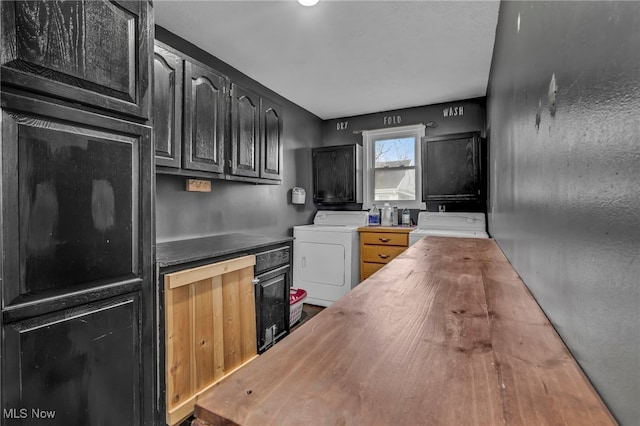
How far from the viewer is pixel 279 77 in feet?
9.96

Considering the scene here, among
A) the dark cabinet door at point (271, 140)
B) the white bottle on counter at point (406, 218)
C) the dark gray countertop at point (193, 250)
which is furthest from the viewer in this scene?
the white bottle on counter at point (406, 218)

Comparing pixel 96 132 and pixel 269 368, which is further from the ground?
pixel 96 132

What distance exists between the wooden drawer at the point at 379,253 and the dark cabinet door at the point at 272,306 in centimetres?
144

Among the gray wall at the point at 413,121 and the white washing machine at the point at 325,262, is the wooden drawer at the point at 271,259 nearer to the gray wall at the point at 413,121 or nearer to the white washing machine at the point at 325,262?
the white washing machine at the point at 325,262

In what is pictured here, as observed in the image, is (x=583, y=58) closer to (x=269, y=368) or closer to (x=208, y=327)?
(x=269, y=368)

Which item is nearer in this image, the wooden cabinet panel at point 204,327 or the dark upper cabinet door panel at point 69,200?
the dark upper cabinet door panel at point 69,200

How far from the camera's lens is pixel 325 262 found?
3553 millimetres

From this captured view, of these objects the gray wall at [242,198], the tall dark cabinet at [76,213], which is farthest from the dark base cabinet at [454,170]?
the tall dark cabinet at [76,213]

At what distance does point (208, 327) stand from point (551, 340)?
64.7 inches

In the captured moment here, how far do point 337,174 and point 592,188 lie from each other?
3576 mm

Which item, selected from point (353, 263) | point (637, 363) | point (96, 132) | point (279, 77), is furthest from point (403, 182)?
point (637, 363)

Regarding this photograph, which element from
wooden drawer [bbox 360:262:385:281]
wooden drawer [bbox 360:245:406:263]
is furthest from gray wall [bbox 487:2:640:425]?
wooden drawer [bbox 360:262:385:281]

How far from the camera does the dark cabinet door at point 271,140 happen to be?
8.71ft

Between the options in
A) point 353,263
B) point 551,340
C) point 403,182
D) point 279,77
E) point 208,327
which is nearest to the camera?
point 551,340
